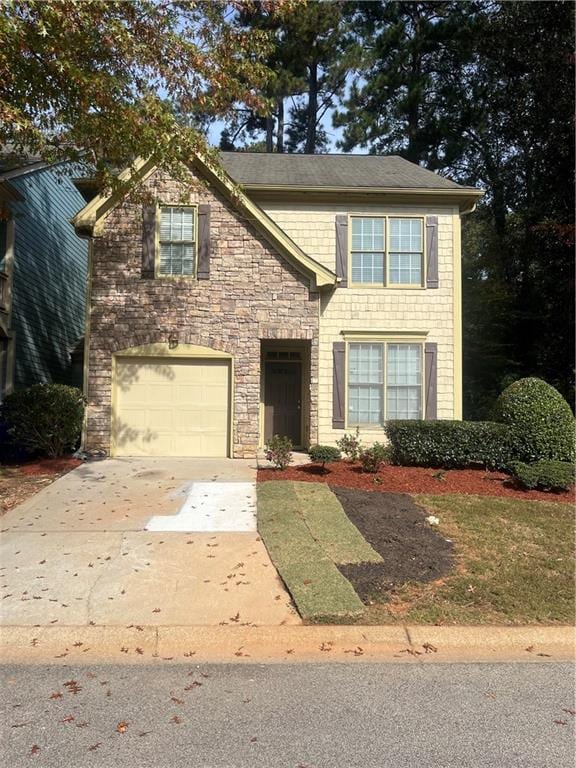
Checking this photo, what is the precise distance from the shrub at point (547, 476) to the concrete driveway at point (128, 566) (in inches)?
179

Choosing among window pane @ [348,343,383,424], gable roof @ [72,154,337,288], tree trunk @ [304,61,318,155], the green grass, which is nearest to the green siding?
gable roof @ [72,154,337,288]

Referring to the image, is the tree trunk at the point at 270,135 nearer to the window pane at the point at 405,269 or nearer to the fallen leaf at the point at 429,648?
the window pane at the point at 405,269

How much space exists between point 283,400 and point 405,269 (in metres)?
4.15

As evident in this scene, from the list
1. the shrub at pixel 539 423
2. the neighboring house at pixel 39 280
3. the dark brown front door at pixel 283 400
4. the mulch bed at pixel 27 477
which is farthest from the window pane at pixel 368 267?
A: the mulch bed at pixel 27 477

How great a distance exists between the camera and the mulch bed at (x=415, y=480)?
29.1 feet

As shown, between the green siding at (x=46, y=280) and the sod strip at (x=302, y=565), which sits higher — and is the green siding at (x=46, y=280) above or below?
above

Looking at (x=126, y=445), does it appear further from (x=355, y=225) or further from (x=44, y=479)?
(x=355, y=225)

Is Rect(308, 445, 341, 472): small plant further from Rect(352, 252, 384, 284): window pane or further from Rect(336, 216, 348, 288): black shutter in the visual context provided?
Rect(352, 252, 384, 284): window pane

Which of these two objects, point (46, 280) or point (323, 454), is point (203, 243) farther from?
point (46, 280)

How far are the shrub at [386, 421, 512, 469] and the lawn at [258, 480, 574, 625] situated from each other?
1978mm

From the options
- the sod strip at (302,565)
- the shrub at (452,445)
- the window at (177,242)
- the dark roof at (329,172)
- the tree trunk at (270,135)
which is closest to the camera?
the sod strip at (302,565)

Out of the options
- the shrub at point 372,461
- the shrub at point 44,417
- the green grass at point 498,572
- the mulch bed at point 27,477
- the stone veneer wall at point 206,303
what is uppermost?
the stone veneer wall at point 206,303

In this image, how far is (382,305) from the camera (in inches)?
505

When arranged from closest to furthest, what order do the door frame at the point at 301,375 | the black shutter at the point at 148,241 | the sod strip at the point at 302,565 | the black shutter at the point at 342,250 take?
the sod strip at the point at 302,565 → the black shutter at the point at 148,241 → the black shutter at the point at 342,250 → the door frame at the point at 301,375
